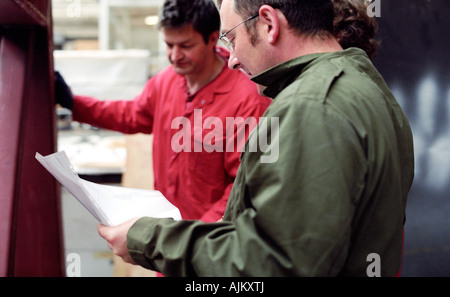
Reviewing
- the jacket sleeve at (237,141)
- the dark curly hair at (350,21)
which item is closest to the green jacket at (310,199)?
the dark curly hair at (350,21)

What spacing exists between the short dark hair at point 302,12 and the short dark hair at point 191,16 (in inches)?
42.9

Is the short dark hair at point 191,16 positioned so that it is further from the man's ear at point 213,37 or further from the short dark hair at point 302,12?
the short dark hair at point 302,12

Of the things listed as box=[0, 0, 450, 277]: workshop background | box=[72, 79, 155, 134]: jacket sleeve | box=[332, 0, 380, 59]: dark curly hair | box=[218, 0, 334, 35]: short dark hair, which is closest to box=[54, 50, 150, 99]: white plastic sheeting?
box=[0, 0, 450, 277]: workshop background

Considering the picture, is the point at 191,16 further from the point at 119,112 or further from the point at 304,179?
the point at 304,179

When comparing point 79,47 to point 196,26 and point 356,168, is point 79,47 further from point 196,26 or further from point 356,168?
point 356,168

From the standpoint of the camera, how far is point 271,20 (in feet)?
3.05

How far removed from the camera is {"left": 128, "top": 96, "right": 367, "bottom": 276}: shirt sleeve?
708 millimetres

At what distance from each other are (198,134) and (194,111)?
0.14 metres

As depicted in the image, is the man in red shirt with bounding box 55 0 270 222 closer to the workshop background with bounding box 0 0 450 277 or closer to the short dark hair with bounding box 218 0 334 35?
the workshop background with bounding box 0 0 450 277

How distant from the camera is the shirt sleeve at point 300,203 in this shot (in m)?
0.71

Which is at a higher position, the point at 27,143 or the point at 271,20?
the point at 271,20

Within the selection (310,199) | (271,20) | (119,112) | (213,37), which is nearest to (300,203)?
(310,199)
